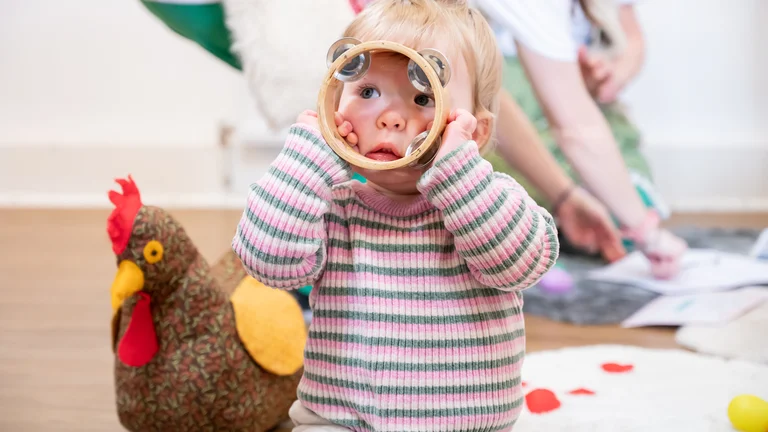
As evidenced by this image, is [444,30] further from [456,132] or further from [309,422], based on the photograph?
[309,422]

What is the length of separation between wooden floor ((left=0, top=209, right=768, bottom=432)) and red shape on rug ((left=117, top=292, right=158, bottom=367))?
20 cm

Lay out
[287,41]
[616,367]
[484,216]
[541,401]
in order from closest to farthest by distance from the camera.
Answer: [484,216]
[541,401]
[616,367]
[287,41]

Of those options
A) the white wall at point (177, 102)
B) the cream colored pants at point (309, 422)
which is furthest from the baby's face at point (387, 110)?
the white wall at point (177, 102)

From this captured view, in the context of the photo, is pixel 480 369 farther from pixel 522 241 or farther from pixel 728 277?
pixel 728 277

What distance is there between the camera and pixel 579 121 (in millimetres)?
2049

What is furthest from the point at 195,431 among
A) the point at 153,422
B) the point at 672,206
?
the point at 672,206

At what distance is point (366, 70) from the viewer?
82 centimetres

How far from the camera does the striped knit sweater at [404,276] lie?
2.61ft

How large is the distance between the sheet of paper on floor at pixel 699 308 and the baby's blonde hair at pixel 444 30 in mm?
963

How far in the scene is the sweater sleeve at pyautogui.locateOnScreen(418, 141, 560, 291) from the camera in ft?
2.58

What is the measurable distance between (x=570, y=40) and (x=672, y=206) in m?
1.22

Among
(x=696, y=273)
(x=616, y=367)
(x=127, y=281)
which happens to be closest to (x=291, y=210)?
(x=127, y=281)

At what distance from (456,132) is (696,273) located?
1430mm

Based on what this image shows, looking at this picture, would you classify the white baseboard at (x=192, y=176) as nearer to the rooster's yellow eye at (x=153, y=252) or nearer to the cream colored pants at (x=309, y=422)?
the rooster's yellow eye at (x=153, y=252)
